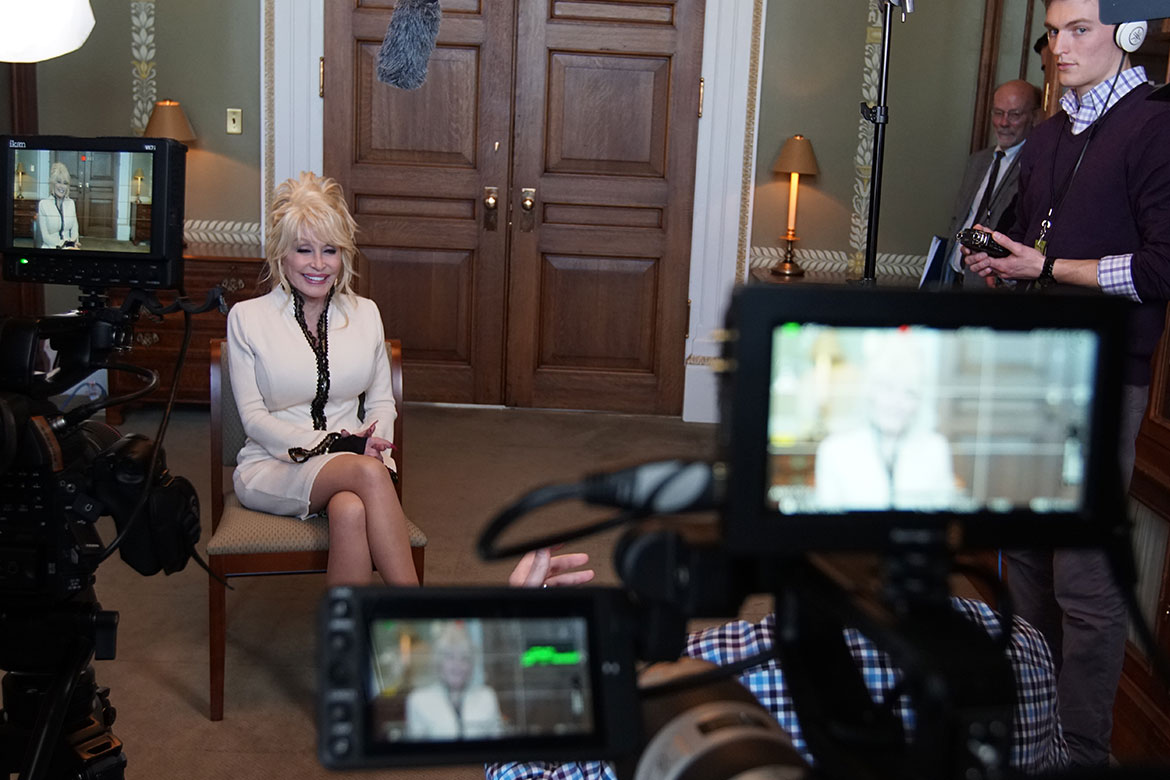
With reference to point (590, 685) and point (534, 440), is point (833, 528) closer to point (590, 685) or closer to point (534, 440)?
point (590, 685)

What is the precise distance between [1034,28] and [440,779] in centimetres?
381

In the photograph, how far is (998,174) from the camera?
13.0 feet

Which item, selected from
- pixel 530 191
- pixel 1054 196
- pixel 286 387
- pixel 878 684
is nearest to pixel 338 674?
pixel 878 684

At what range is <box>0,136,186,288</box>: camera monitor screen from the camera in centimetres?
170

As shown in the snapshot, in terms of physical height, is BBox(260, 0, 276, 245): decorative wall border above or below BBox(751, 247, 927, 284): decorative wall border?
above

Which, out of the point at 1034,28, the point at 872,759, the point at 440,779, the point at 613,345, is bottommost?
the point at 440,779

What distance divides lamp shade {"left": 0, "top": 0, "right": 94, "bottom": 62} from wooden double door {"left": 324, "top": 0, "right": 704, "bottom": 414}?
339 cm

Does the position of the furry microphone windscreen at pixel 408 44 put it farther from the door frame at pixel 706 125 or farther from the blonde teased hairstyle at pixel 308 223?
the door frame at pixel 706 125

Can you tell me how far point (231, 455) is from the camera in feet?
9.52

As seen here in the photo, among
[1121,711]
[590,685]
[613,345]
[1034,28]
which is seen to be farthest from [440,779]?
[1034,28]

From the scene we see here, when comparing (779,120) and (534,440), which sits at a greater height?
(779,120)

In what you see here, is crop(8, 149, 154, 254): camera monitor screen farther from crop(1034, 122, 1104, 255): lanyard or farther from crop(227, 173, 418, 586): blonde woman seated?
crop(1034, 122, 1104, 255): lanyard

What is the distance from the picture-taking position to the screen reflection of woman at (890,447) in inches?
25.2

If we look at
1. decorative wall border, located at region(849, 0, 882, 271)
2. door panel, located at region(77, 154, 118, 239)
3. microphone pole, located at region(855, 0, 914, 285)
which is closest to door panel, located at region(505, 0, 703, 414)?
decorative wall border, located at region(849, 0, 882, 271)
